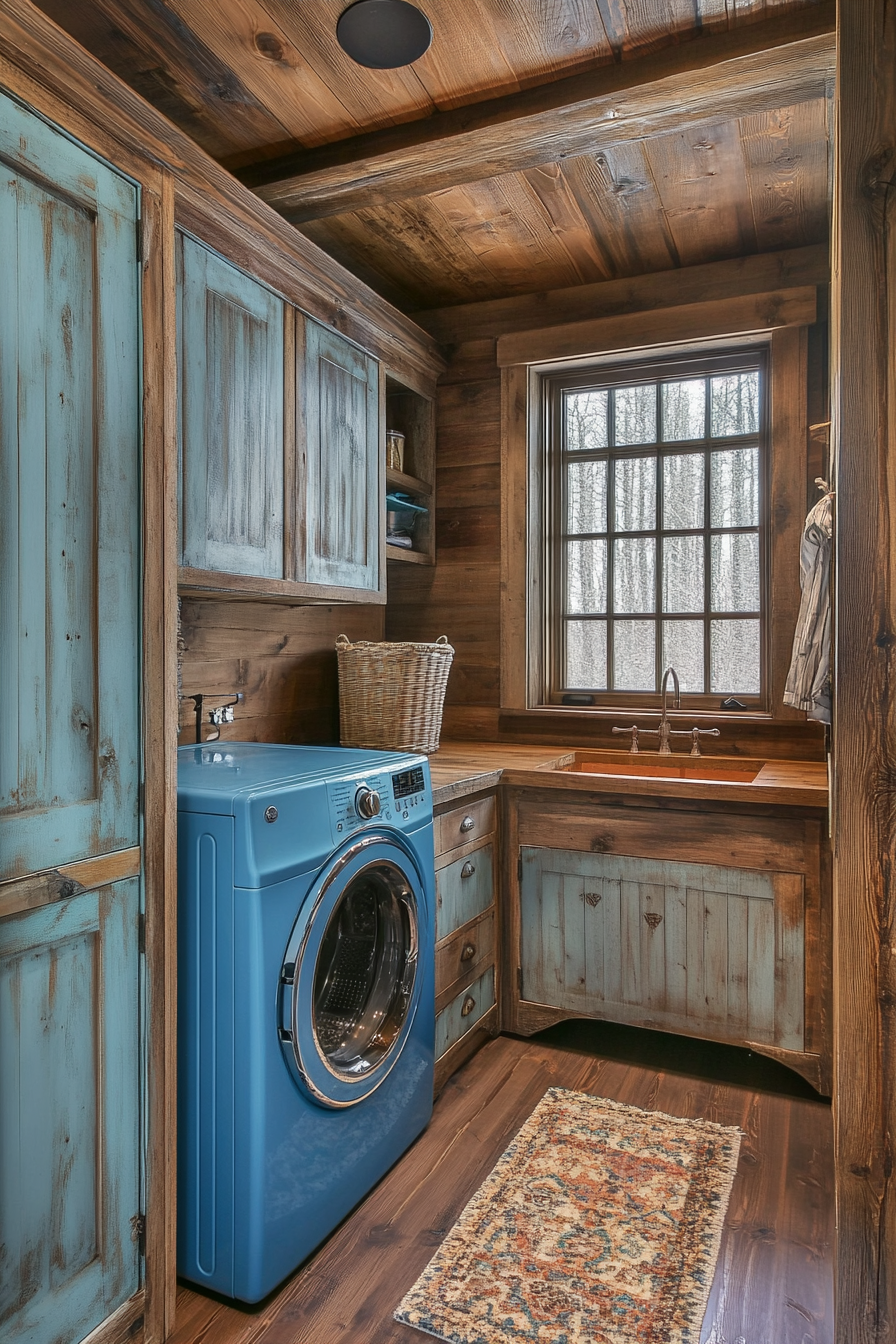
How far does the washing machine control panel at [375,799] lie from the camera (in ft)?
5.74

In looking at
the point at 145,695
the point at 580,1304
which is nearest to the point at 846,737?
the point at 145,695

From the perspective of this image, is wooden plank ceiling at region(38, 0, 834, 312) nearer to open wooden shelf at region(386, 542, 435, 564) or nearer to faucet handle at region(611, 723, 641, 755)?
open wooden shelf at region(386, 542, 435, 564)

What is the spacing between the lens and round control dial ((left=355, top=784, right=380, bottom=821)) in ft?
5.94

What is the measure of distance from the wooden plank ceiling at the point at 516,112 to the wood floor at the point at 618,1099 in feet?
8.10

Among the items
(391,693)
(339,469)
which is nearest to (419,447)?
(339,469)

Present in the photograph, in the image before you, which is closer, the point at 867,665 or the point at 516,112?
the point at 867,665

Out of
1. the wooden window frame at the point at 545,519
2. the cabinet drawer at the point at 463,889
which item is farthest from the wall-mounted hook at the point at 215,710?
the wooden window frame at the point at 545,519

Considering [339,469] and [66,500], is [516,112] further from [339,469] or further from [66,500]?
[66,500]

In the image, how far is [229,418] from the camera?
202cm

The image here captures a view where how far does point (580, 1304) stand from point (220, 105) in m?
2.73

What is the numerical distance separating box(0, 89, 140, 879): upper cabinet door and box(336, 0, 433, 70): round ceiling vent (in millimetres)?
752

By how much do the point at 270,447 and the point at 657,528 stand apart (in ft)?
5.18

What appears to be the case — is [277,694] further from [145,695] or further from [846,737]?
[846,737]

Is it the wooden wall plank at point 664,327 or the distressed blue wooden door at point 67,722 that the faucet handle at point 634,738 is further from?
the distressed blue wooden door at point 67,722
